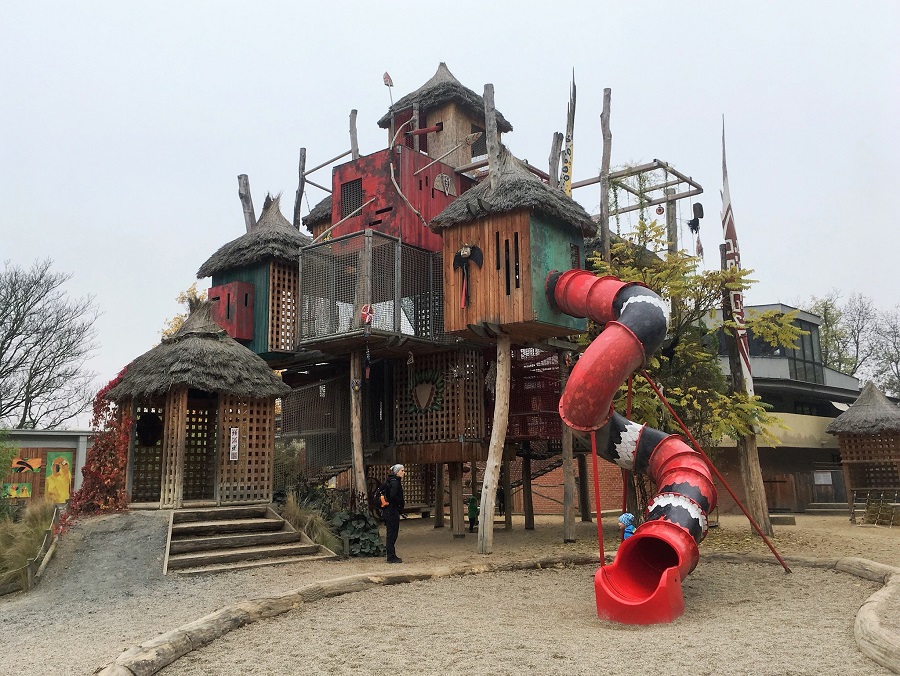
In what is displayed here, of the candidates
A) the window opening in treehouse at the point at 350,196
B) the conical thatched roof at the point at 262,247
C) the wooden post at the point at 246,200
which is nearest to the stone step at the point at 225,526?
the conical thatched roof at the point at 262,247

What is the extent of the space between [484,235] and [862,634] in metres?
9.25

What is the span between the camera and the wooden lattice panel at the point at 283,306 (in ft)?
54.8

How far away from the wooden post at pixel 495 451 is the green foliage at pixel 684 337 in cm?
231

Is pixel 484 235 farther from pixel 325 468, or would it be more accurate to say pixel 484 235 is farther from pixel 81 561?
pixel 81 561

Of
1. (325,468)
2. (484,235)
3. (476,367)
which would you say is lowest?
(325,468)

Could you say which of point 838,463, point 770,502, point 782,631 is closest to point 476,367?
point 782,631

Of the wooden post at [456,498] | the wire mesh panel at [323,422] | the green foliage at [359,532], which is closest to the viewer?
the green foliage at [359,532]

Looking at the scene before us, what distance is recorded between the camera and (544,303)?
13.0m

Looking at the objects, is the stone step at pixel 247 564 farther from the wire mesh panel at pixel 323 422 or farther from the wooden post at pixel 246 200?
the wooden post at pixel 246 200

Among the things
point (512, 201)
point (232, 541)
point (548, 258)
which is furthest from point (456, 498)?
point (512, 201)

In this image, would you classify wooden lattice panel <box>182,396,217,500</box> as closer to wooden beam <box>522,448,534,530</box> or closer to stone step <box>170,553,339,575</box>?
stone step <box>170,553,339,575</box>

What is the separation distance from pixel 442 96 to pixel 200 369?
9.18 m

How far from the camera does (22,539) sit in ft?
37.2

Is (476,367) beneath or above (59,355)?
beneath
